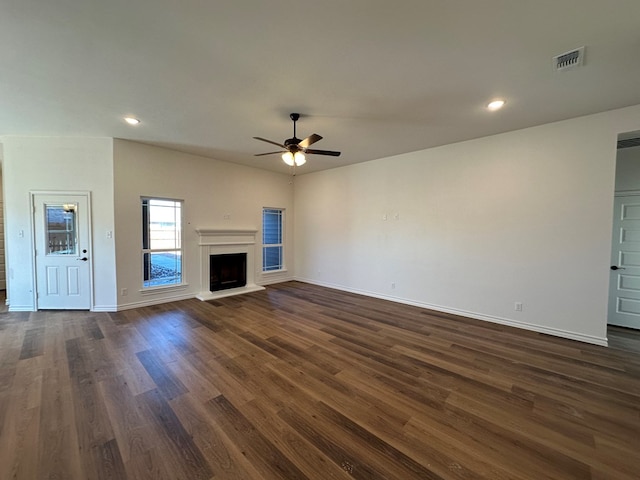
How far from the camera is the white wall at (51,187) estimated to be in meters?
4.35

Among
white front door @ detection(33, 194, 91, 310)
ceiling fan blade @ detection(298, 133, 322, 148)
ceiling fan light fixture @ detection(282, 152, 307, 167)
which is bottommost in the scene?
white front door @ detection(33, 194, 91, 310)

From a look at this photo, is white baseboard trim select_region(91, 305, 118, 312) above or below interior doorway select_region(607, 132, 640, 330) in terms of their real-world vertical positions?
below

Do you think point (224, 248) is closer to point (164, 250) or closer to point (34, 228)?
point (164, 250)

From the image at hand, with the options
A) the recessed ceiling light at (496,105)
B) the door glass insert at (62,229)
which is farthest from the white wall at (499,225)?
the door glass insert at (62,229)

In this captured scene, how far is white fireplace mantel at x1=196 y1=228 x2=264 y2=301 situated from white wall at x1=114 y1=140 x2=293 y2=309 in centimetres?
13

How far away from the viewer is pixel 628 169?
13.1 feet

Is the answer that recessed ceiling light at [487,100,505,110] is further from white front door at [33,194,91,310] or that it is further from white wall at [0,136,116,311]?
white front door at [33,194,91,310]

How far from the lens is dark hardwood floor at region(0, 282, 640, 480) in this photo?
1636mm

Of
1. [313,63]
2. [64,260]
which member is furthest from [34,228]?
[313,63]

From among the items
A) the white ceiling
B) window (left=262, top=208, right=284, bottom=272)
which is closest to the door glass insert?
the white ceiling

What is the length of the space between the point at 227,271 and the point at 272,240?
1.54m

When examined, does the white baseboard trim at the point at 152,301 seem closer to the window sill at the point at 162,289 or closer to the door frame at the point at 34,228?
the window sill at the point at 162,289

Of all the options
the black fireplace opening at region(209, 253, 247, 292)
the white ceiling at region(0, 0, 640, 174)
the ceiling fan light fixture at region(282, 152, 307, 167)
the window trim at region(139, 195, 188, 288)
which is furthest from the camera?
the black fireplace opening at region(209, 253, 247, 292)

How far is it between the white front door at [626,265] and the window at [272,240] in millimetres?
6665
